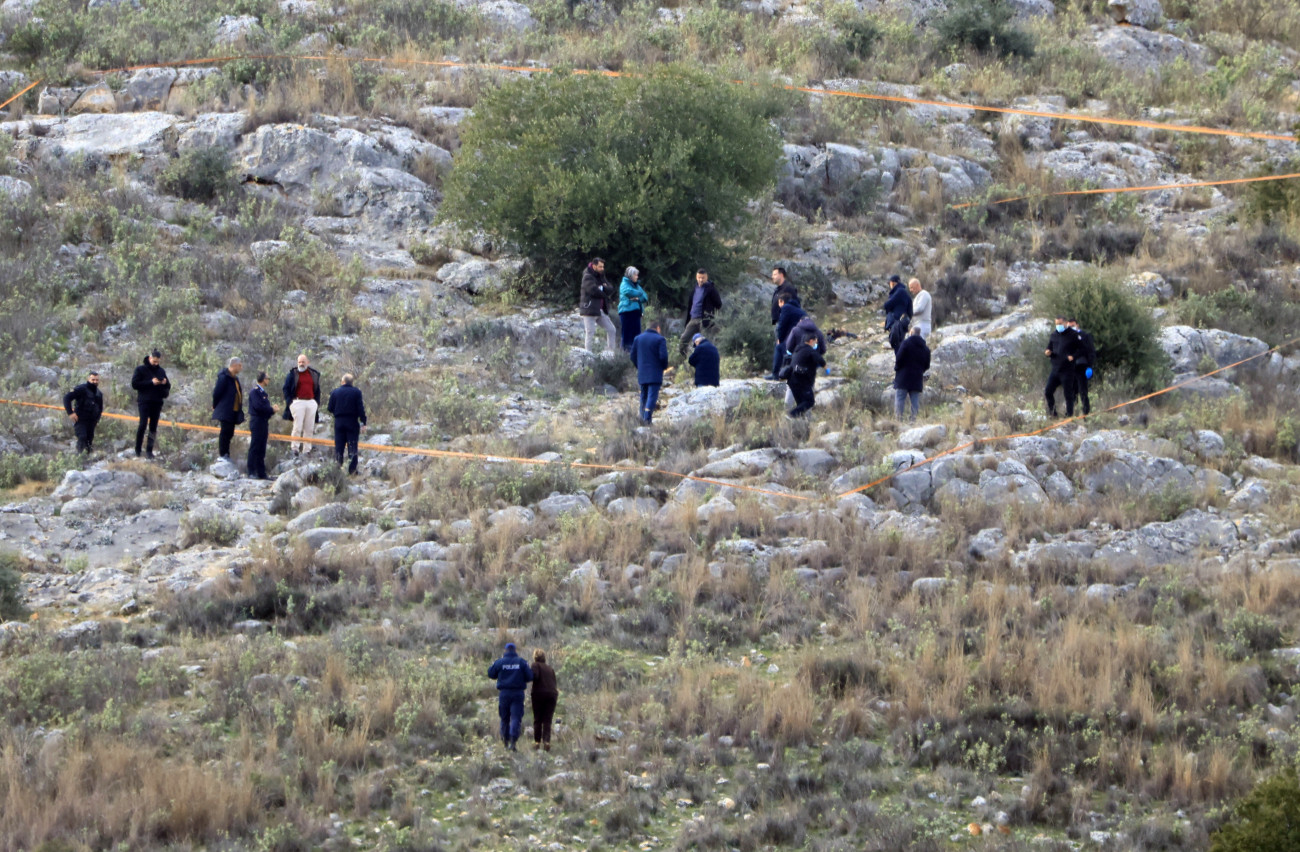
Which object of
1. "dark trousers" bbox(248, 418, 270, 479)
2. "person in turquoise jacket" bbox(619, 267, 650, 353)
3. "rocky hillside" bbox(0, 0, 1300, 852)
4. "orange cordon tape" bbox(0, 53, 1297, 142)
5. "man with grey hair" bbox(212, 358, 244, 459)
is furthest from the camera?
"orange cordon tape" bbox(0, 53, 1297, 142)

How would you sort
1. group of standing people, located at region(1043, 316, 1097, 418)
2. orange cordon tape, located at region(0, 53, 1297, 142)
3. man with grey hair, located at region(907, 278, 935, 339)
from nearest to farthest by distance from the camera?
group of standing people, located at region(1043, 316, 1097, 418), man with grey hair, located at region(907, 278, 935, 339), orange cordon tape, located at region(0, 53, 1297, 142)

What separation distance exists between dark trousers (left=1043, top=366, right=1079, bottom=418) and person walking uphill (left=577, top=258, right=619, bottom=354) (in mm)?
5674

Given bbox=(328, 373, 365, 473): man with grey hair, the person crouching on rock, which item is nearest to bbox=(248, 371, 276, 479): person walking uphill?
bbox=(328, 373, 365, 473): man with grey hair

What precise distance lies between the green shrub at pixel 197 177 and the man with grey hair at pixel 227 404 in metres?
7.87

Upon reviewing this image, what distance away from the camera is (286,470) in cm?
1302

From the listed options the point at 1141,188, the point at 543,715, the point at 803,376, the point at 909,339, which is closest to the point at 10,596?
the point at 543,715

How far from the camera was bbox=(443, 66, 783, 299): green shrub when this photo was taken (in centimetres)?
1744

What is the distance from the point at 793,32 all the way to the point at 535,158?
1095 cm

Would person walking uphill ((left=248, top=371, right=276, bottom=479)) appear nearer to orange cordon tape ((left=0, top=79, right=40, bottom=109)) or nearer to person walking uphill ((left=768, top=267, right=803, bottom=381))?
person walking uphill ((left=768, top=267, right=803, bottom=381))

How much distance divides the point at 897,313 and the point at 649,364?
328 centimetres

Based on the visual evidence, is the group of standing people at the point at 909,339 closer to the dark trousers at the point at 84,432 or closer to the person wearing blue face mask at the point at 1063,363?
the person wearing blue face mask at the point at 1063,363

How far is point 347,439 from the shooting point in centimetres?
1292

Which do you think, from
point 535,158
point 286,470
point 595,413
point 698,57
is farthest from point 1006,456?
point 698,57

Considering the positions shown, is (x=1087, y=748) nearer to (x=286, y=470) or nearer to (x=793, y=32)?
(x=286, y=470)
